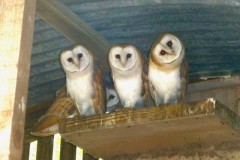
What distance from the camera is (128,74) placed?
336 centimetres

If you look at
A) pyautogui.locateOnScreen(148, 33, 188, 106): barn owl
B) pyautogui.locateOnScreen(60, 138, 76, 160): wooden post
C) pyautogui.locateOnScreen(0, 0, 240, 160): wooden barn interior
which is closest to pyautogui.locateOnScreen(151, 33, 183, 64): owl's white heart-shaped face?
pyautogui.locateOnScreen(148, 33, 188, 106): barn owl

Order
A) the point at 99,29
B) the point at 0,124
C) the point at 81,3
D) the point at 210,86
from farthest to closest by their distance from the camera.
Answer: the point at 210,86 < the point at 99,29 < the point at 81,3 < the point at 0,124

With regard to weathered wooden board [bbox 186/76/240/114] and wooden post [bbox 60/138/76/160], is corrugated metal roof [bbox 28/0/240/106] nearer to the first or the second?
weathered wooden board [bbox 186/76/240/114]

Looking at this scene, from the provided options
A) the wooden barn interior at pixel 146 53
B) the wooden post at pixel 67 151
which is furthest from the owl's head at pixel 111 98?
the wooden post at pixel 67 151

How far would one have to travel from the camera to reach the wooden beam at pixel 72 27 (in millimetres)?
3322

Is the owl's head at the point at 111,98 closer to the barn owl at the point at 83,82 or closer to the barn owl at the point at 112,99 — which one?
the barn owl at the point at 112,99

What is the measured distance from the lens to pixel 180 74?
3.33 m

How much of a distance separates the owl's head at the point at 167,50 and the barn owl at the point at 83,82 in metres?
0.37

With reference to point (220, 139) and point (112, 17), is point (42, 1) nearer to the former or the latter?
point (112, 17)

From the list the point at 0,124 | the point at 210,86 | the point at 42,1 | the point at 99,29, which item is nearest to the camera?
the point at 0,124

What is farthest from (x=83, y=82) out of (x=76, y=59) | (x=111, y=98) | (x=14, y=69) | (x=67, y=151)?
(x=67, y=151)

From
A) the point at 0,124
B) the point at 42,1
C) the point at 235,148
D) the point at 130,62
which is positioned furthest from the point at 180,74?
the point at 0,124

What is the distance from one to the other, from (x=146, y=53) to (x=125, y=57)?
70 centimetres

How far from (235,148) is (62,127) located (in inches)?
35.2
